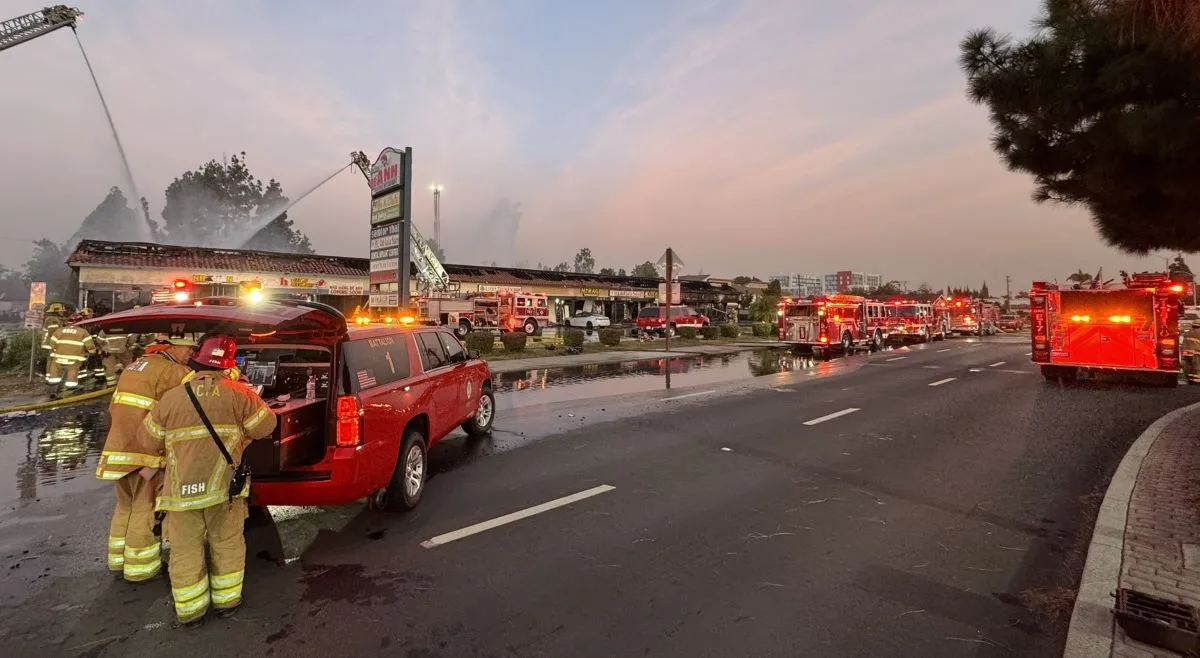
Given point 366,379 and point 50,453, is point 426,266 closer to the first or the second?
point 50,453

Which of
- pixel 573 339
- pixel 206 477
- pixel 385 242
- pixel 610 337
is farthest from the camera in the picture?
pixel 610 337

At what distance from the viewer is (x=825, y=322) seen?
23.9m

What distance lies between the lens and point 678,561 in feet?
13.6

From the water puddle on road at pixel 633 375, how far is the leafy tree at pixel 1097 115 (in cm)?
780

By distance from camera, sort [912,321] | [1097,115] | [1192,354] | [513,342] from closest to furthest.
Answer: [1097,115] → [1192,354] → [513,342] → [912,321]

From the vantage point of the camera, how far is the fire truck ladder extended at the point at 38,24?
32469mm

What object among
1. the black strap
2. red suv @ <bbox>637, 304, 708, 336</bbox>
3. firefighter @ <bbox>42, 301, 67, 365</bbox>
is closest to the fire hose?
firefighter @ <bbox>42, 301, 67, 365</bbox>

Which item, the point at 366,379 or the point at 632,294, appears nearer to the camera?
the point at 366,379

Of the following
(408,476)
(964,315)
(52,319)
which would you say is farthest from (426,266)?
(964,315)

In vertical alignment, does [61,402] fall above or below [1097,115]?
below

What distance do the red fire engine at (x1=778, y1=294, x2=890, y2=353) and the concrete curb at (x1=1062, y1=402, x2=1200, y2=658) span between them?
18093 millimetres

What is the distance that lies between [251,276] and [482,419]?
2883 cm

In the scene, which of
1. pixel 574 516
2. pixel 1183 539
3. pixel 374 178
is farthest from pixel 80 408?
pixel 1183 539

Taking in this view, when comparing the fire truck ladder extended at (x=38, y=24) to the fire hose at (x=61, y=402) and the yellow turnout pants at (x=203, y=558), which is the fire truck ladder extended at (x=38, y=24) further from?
the yellow turnout pants at (x=203, y=558)
